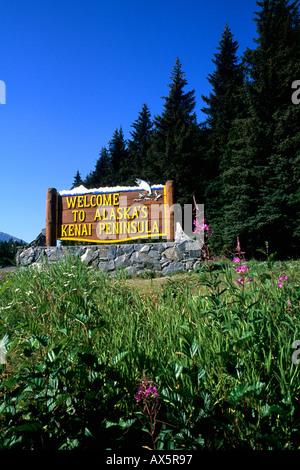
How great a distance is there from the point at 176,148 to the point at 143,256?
40.5 feet

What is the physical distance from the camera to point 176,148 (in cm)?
1888

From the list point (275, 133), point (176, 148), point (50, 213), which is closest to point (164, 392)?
point (50, 213)

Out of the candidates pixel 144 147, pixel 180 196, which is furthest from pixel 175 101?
pixel 180 196

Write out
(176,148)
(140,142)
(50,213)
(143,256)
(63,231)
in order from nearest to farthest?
(143,256) < (50,213) < (63,231) < (176,148) < (140,142)

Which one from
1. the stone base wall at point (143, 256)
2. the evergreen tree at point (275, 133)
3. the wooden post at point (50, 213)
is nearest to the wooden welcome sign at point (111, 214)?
the wooden post at point (50, 213)

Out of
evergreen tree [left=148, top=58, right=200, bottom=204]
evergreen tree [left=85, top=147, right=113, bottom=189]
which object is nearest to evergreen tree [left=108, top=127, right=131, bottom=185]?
evergreen tree [left=85, top=147, right=113, bottom=189]

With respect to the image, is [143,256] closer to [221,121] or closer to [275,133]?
[275,133]

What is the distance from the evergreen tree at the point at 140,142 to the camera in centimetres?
2295

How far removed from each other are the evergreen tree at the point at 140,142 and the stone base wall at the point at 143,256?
14.1 metres

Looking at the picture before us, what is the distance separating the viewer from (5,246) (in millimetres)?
12805

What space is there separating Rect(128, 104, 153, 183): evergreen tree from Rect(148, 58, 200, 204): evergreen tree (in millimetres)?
2320

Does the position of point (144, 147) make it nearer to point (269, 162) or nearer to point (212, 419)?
point (269, 162)

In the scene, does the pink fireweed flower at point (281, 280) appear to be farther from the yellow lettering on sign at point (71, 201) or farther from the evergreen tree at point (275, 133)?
the evergreen tree at point (275, 133)
